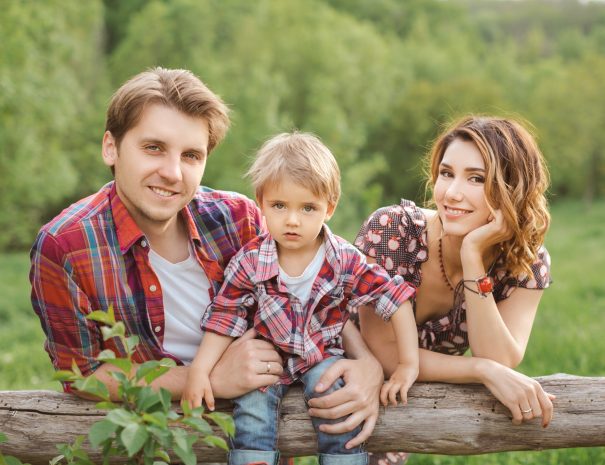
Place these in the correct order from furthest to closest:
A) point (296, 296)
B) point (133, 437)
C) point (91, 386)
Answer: point (296, 296) → point (91, 386) → point (133, 437)

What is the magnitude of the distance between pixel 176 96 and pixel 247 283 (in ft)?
2.51

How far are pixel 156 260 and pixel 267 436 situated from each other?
2.78 feet

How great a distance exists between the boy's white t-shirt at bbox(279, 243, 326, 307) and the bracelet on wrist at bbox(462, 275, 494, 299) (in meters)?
0.62

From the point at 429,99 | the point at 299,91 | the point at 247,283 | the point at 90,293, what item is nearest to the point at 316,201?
the point at 247,283

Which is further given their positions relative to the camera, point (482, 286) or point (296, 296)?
point (482, 286)

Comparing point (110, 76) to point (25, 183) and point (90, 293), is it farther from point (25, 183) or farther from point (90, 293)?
point (90, 293)

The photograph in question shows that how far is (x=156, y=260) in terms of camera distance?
9.48ft

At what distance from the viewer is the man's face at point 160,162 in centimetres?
271

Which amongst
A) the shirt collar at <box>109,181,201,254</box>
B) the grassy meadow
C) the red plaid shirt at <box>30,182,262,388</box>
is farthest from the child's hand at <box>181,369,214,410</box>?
the grassy meadow

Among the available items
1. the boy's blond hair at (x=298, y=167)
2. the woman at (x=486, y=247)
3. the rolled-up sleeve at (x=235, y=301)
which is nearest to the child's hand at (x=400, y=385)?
the woman at (x=486, y=247)

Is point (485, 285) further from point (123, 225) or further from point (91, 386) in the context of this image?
point (91, 386)

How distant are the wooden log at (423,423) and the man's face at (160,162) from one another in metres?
0.78

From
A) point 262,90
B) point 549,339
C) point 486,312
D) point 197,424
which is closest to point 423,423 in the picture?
point 486,312

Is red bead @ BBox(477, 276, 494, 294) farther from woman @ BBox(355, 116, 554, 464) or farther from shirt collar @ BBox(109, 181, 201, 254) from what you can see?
shirt collar @ BBox(109, 181, 201, 254)
